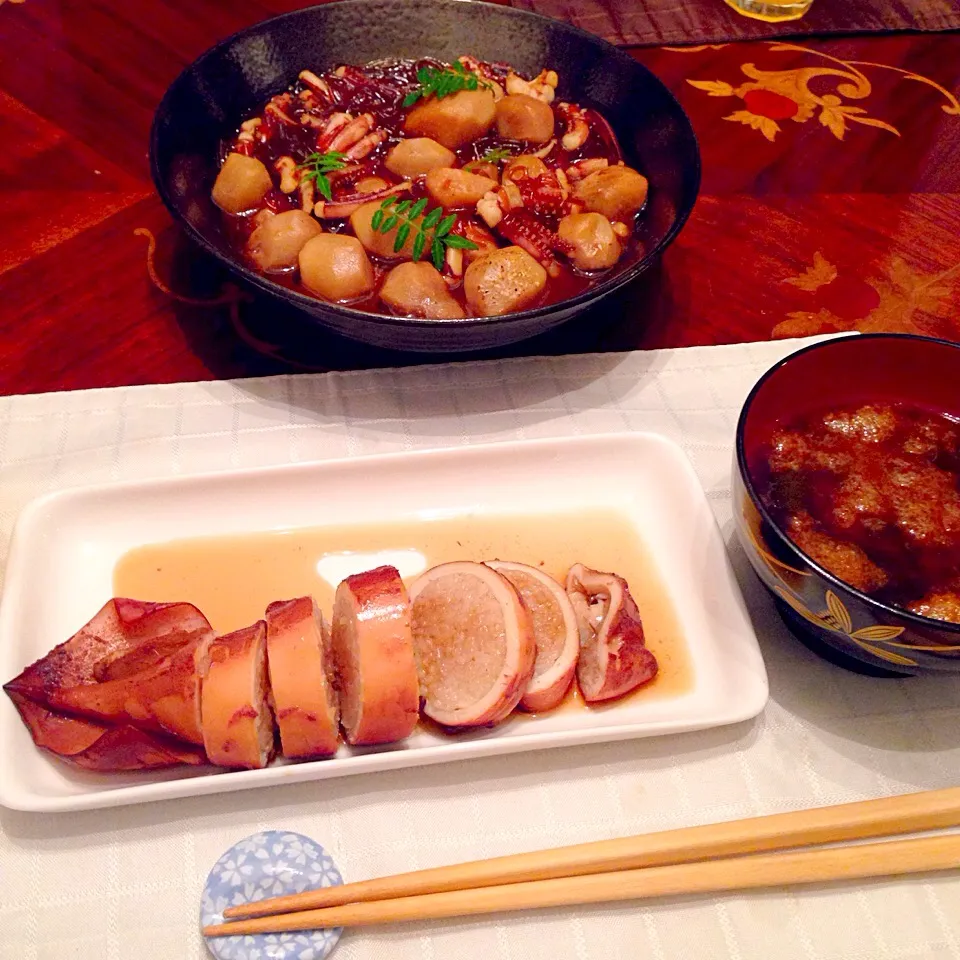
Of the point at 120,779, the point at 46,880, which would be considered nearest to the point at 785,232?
the point at 120,779

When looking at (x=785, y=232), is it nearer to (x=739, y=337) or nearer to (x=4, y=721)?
(x=739, y=337)

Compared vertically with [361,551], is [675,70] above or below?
above

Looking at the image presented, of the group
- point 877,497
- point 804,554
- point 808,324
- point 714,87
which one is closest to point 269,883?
point 804,554

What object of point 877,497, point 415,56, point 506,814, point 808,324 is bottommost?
point 506,814

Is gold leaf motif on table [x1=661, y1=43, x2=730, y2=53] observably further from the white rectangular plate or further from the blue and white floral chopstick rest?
the blue and white floral chopstick rest

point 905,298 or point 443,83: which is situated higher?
point 443,83

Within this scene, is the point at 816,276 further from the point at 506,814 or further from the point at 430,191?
the point at 506,814
